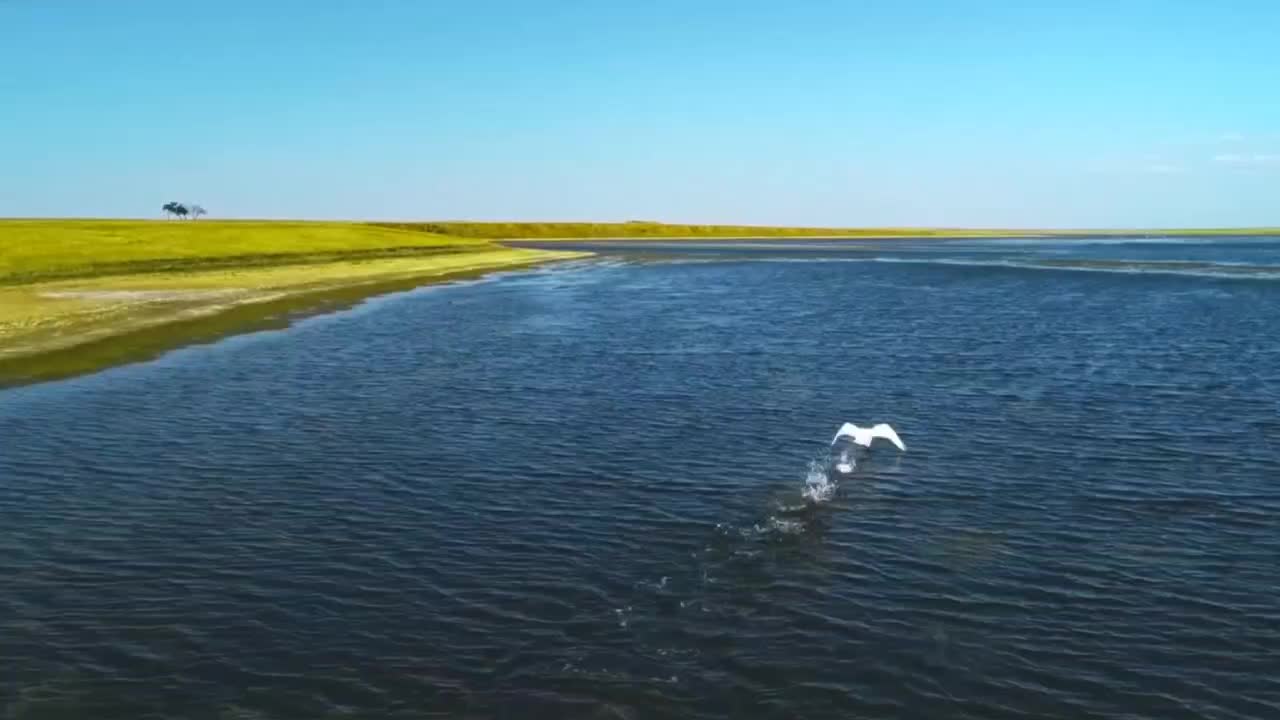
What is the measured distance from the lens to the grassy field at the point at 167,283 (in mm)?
42469

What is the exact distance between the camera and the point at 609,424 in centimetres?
2872

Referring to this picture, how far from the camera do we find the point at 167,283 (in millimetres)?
69188

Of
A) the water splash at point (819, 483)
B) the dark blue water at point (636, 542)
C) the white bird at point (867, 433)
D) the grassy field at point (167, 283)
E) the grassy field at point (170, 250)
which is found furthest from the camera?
the grassy field at point (170, 250)

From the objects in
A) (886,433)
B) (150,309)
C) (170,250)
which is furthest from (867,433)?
(170,250)

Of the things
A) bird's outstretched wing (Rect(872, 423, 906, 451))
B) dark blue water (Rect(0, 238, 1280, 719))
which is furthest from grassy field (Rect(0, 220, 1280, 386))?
bird's outstretched wing (Rect(872, 423, 906, 451))

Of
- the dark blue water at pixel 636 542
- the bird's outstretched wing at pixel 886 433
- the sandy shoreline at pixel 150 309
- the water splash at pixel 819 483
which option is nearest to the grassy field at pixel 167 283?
the sandy shoreline at pixel 150 309

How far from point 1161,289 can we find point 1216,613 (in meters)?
79.8

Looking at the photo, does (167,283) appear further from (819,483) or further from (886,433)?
(819,483)

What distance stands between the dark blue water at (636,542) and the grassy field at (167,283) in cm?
644

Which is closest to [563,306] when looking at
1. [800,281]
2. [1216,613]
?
[800,281]

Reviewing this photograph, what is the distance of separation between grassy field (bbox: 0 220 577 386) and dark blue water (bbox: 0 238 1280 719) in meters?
6.44

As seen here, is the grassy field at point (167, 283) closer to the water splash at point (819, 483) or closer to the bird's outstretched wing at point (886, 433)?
the water splash at point (819, 483)

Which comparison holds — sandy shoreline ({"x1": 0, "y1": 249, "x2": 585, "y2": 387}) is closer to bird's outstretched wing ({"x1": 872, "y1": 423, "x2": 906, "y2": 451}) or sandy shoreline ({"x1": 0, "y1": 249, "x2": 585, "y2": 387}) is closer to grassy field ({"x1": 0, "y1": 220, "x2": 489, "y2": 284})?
grassy field ({"x1": 0, "y1": 220, "x2": 489, "y2": 284})

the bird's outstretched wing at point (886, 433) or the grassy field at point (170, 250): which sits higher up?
the grassy field at point (170, 250)
